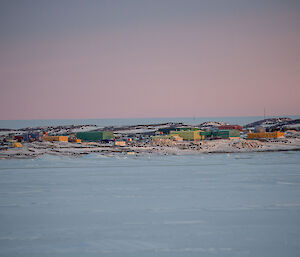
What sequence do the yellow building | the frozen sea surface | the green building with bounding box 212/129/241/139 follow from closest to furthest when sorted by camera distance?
1. the frozen sea surface
2. the yellow building
3. the green building with bounding box 212/129/241/139

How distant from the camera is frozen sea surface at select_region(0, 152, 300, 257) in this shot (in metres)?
8.05

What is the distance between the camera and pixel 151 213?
10.8 m

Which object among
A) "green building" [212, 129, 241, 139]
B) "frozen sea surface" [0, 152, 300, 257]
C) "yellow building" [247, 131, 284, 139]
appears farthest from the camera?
"green building" [212, 129, 241, 139]

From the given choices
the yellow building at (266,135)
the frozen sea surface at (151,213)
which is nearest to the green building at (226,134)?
the yellow building at (266,135)

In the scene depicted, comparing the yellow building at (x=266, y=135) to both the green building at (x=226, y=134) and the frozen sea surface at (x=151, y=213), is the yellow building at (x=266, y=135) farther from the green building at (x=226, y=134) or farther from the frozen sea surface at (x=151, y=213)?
the frozen sea surface at (x=151, y=213)

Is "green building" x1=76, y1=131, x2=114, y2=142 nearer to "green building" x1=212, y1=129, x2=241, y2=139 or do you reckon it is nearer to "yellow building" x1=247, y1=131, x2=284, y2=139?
"green building" x1=212, y1=129, x2=241, y2=139

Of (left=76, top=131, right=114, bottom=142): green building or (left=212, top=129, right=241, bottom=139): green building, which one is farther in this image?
(left=212, top=129, right=241, bottom=139): green building

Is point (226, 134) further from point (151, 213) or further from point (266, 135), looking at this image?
point (151, 213)

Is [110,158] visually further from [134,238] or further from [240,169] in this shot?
[134,238]

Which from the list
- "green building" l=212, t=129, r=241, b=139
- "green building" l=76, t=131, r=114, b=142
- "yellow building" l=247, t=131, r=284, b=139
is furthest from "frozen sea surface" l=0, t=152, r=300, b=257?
"green building" l=212, t=129, r=241, b=139

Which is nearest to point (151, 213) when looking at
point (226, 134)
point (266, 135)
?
point (266, 135)

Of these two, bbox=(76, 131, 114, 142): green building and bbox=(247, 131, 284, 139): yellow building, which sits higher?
bbox=(76, 131, 114, 142): green building

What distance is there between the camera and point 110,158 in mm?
26359

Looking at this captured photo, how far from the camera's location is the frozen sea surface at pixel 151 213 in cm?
805
